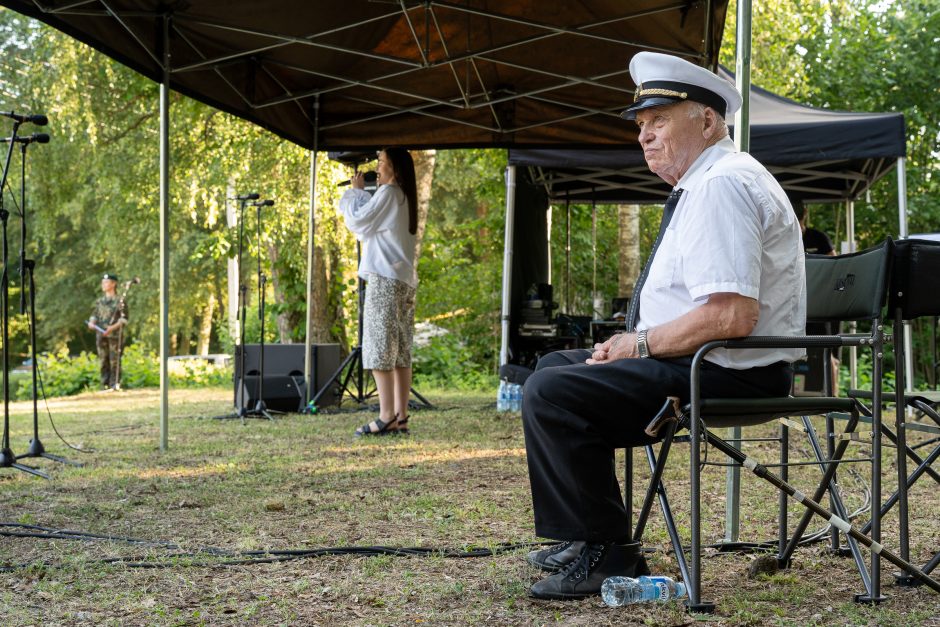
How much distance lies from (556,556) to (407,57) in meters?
4.87

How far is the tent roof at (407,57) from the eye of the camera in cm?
590

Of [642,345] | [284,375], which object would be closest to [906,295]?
[642,345]

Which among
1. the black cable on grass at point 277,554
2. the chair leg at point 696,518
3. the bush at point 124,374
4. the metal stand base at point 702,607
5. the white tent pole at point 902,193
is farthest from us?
the bush at point 124,374

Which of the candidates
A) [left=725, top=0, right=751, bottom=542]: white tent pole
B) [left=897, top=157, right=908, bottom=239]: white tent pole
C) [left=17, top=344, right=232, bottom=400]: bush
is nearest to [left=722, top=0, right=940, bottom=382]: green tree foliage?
[left=897, top=157, right=908, bottom=239]: white tent pole

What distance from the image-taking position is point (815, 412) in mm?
2529

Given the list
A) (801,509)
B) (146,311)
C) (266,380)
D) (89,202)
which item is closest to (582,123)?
(266,380)

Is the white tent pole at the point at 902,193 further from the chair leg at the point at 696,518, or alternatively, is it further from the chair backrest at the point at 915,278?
the chair leg at the point at 696,518

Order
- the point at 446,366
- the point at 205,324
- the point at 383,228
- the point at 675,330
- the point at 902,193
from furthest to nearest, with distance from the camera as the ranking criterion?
the point at 205,324
the point at 446,366
the point at 902,193
the point at 383,228
the point at 675,330

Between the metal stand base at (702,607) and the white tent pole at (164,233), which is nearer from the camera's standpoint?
the metal stand base at (702,607)

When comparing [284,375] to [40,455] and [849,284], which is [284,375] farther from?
[849,284]

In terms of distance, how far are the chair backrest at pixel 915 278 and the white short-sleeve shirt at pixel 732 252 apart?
342 mm

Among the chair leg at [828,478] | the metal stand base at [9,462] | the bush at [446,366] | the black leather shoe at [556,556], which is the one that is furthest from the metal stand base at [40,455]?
the bush at [446,366]

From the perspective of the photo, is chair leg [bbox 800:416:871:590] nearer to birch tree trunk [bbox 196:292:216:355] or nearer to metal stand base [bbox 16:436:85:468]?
metal stand base [bbox 16:436:85:468]

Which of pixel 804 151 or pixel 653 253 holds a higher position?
pixel 804 151
